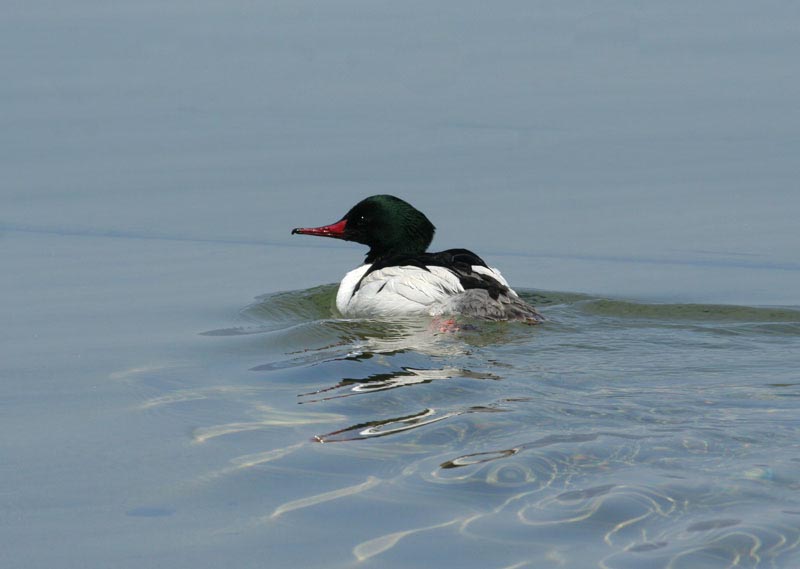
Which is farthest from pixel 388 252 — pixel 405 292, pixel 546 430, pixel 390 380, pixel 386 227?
pixel 546 430

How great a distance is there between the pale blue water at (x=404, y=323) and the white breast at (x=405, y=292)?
0.65 feet

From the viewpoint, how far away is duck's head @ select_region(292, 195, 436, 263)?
10.2m

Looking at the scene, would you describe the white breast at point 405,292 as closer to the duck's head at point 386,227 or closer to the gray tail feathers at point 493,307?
the gray tail feathers at point 493,307

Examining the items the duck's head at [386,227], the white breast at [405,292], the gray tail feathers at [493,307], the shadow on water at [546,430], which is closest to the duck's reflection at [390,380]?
the shadow on water at [546,430]

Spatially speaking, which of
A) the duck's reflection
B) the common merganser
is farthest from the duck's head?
the duck's reflection

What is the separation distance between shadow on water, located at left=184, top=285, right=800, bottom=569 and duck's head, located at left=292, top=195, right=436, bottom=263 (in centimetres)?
128

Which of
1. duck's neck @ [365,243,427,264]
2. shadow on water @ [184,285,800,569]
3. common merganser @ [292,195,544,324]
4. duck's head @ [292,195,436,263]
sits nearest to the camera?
shadow on water @ [184,285,800,569]

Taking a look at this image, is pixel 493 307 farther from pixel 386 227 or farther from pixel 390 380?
pixel 390 380

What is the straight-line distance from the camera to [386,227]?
10.3m

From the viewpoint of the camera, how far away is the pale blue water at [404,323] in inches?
188

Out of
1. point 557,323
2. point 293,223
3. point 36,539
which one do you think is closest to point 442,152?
point 293,223

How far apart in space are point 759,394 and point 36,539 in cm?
353

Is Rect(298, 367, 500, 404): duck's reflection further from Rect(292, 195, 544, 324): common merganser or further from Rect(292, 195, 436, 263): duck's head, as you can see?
Rect(292, 195, 436, 263): duck's head

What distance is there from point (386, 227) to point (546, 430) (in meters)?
4.65
